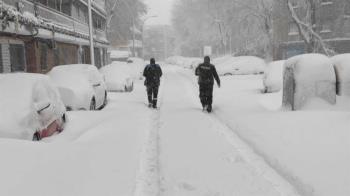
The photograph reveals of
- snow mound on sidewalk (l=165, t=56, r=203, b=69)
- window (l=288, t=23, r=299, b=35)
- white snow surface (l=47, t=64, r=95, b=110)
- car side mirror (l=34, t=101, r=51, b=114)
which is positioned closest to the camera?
car side mirror (l=34, t=101, r=51, b=114)

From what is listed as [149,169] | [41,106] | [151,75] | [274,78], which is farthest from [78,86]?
[274,78]

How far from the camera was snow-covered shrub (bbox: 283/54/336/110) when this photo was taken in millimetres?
10305

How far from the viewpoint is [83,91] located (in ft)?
40.9

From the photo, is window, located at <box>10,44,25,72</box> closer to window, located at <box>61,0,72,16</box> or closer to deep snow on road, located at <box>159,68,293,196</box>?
window, located at <box>61,0,72,16</box>

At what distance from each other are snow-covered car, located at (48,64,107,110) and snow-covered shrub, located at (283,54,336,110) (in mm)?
5996

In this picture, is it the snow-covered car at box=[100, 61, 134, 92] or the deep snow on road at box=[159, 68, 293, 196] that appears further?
the snow-covered car at box=[100, 61, 134, 92]

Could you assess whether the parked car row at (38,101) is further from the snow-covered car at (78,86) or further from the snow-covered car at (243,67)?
the snow-covered car at (243,67)

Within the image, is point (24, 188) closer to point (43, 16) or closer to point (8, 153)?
point (8, 153)

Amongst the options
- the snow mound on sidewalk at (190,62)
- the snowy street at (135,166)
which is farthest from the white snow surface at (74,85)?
the snow mound on sidewalk at (190,62)

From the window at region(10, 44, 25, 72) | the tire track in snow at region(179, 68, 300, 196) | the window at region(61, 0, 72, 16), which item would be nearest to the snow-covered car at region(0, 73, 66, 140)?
the tire track in snow at region(179, 68, 300, 196)

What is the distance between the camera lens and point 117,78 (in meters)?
21.6

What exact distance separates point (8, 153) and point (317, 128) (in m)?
5.80

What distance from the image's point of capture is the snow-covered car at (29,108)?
275 inches

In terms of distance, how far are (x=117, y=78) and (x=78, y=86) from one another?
357 inches
